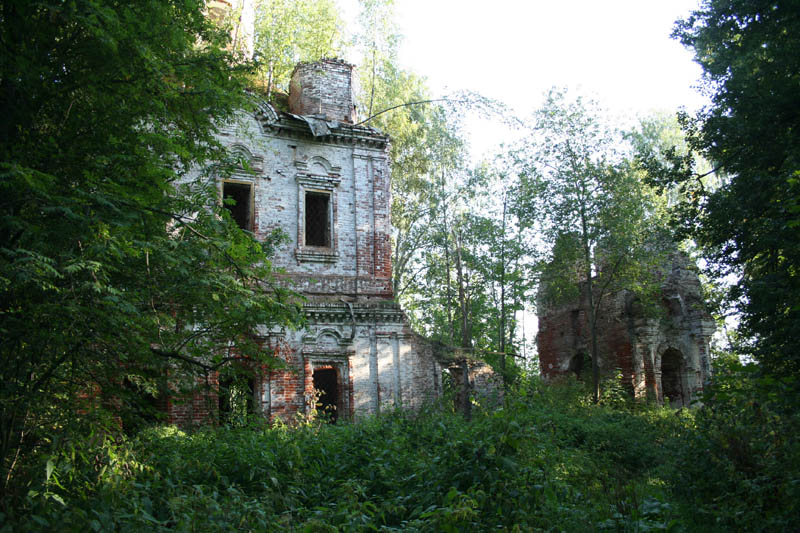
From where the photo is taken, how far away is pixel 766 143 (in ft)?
34.3

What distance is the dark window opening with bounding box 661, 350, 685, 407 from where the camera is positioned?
67.8ft

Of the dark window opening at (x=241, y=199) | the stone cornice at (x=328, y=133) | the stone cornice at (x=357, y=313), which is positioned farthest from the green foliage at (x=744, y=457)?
the dark window opening at (x=241, y=199)

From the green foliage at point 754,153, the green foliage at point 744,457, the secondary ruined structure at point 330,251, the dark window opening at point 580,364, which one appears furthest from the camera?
the dark window opening at point 580,364

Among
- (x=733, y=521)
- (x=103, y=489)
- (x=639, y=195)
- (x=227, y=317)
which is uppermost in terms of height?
(x=639, y=195)

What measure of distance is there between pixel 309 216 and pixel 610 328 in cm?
1089

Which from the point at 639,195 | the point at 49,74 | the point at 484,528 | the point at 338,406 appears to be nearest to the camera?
the point at 484,528

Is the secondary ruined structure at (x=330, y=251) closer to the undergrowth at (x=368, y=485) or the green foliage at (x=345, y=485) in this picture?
the undergrowth at (x=368, y=485)

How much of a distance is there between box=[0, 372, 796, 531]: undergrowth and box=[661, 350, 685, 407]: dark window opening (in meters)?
12.1

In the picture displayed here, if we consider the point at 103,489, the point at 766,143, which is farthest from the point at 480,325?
the point at 103,489

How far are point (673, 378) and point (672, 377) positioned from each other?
5cm

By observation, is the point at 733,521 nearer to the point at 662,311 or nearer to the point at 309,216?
the point at 309,216

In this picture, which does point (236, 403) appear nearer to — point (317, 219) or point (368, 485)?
point (317, 219)

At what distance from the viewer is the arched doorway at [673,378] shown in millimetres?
20614

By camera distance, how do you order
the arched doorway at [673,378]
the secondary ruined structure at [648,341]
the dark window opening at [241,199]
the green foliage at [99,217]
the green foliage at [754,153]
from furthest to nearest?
the arched doorway at [673,378]
the secondary ruined structure at [648,341]
the dark window opening at [241,199]
the green foliage at [754,153]
the green foliage at [99,217]
